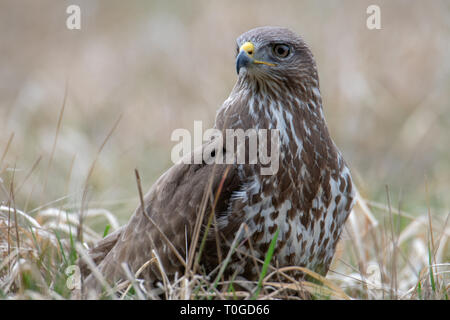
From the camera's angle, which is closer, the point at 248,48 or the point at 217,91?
the point at 248,48

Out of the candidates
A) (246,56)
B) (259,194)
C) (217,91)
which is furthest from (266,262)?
(217,91)

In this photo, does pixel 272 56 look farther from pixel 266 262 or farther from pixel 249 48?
pixel 266 262

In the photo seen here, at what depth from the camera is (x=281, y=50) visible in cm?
399

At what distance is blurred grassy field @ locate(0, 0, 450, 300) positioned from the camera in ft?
28.1

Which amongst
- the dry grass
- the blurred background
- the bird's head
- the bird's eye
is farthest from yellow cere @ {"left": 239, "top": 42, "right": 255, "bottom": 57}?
the blurred background

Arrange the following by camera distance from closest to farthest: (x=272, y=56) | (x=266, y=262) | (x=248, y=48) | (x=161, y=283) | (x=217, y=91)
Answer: (x=266, y=262)
(x=161, y=283)
(x=248, y=48)
(x=272, y=56)
(x=217, y=91)

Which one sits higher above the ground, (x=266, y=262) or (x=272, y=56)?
(x=272, y=56)

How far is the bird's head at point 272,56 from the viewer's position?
3879mm

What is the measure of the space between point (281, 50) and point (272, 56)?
0.07 m

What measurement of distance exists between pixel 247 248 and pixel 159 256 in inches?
19.0

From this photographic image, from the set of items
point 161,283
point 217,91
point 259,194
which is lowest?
point 161,283

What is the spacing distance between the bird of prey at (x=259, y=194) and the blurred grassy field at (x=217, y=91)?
143 inches
